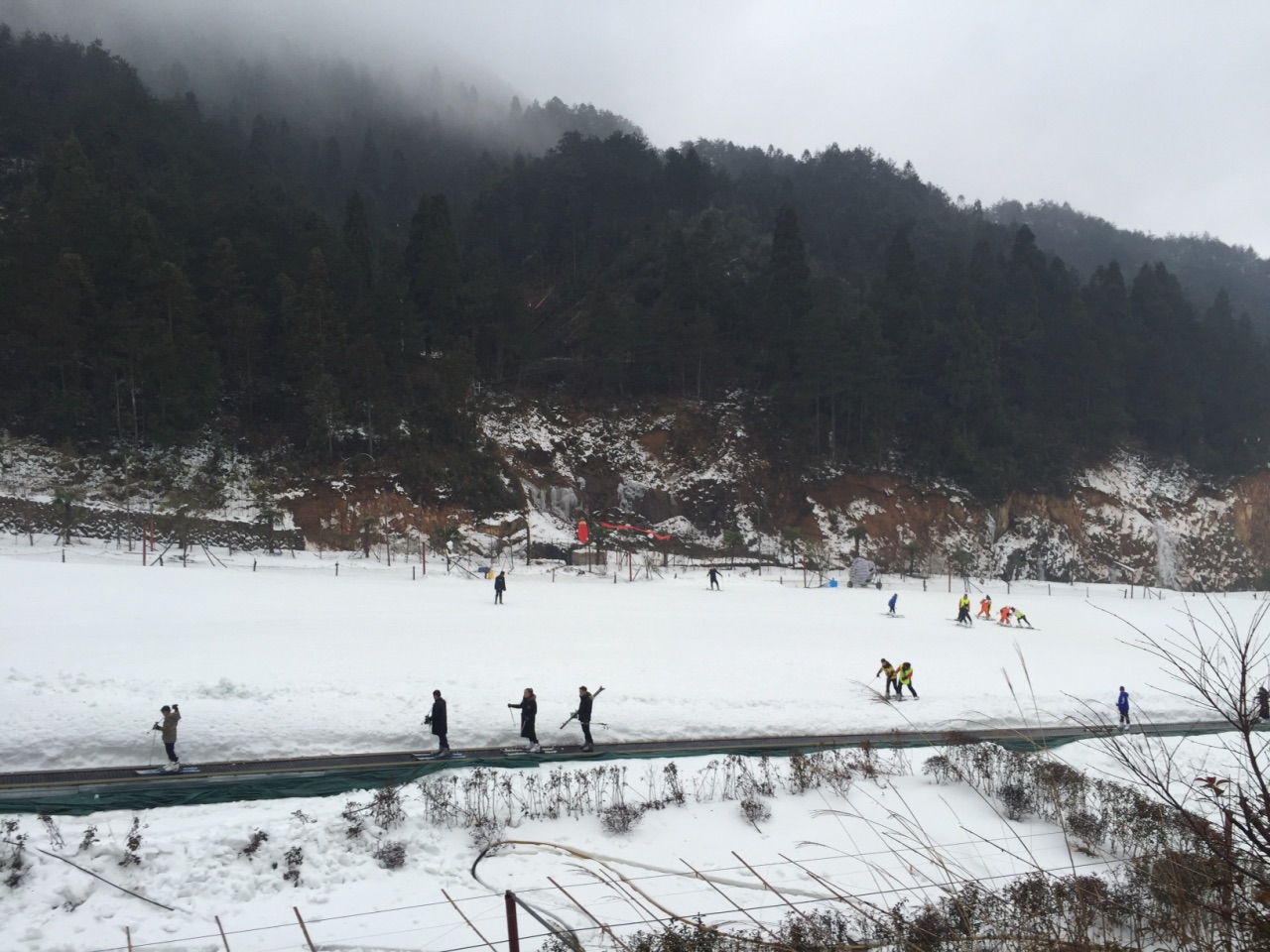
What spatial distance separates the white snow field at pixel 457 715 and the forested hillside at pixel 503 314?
16623 mm

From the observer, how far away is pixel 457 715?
1630cm

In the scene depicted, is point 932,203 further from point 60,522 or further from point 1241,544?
point 60,522

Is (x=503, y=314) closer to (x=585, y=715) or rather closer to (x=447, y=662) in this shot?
(x=447, y=662)

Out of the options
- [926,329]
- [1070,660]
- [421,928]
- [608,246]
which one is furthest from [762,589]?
[608,246]

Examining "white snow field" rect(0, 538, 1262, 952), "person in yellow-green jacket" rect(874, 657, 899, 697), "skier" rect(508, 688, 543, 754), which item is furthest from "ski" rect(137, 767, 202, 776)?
"person in yellow-green jacket" rect(874, 657, 899, 697)

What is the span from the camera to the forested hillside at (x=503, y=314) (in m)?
43.7

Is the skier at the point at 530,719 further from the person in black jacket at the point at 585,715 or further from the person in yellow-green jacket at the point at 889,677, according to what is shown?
the person in yellow-green jacket at the point at 889,677

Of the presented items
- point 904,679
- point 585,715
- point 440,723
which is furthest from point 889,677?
point 440,723

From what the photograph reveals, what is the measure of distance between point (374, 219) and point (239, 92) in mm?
79348

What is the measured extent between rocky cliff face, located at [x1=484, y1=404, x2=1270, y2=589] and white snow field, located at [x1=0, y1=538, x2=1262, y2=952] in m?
20.1

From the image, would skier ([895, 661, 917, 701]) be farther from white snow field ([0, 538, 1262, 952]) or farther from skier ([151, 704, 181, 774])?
skier ([151, 704, 181, 774])

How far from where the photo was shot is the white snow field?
9.64 metres

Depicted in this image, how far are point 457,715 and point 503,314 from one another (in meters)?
47.0

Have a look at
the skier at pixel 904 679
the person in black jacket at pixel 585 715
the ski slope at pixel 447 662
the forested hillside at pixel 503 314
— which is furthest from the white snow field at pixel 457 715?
the forested hillside at pixel 503 314
